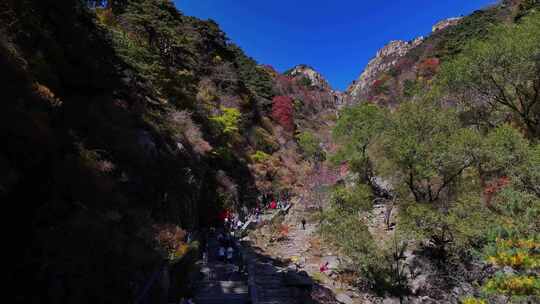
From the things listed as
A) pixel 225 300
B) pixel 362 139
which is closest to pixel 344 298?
pixel 225 300

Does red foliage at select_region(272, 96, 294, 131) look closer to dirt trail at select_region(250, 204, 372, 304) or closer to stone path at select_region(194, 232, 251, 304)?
dirt trail at select_region(250, 204, 372, 304)

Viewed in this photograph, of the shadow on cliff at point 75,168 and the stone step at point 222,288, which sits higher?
the shadow on cliff at point 75,168

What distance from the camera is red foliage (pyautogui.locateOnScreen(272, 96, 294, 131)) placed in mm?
49375

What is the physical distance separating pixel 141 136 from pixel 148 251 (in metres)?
6.29

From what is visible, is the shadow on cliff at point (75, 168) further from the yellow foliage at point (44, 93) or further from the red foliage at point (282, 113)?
the red foliage at point (282, 113)

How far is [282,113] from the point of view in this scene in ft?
165

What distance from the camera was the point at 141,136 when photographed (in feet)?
43.0

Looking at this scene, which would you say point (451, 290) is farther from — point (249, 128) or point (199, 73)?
point (199, 73)


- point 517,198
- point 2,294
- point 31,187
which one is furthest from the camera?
point 517,198

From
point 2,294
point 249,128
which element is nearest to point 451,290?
point 2,294

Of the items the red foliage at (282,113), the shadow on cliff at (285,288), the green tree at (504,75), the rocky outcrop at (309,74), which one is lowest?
the shadow on cliff at (285,288)

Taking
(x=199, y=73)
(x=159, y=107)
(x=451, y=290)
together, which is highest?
(x=199, y=73)

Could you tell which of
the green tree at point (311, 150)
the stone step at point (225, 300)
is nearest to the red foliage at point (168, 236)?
the stone step at point (225, 300)

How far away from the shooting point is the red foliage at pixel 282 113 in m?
49.4
